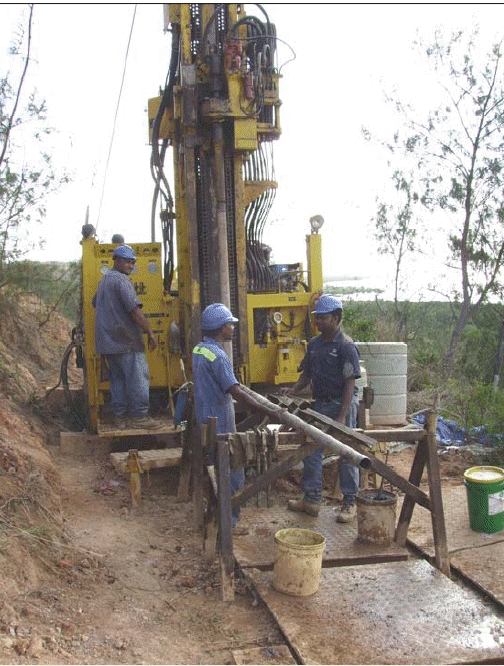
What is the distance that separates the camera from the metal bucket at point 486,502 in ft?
18.7

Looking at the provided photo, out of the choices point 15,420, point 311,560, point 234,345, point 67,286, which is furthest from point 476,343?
point 311,560

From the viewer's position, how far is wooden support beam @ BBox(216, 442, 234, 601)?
455 centimetres

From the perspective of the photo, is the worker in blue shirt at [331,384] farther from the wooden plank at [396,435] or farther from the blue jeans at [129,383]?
the blue jeans at [129,383]

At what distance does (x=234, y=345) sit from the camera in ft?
25.1

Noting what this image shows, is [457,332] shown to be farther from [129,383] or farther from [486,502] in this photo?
[486,502]

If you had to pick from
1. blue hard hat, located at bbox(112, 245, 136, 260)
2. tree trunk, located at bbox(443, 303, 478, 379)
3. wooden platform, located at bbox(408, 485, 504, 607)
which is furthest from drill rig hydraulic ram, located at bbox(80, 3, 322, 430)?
tree trunk, located at bbox(443, 303, 478, 379)

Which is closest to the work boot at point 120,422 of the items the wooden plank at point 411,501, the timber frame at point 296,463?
the timber frame at point 296,463

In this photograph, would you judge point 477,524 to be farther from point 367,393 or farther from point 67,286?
point 67,286

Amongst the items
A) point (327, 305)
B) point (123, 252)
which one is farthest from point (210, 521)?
point (123, 252)

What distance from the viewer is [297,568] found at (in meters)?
4.53

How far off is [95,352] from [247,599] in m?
3.76

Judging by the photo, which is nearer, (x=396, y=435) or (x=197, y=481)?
(x=396, y=435)

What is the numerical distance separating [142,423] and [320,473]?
216 cm

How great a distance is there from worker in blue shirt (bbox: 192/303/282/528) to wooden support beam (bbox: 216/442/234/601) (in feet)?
1.99
